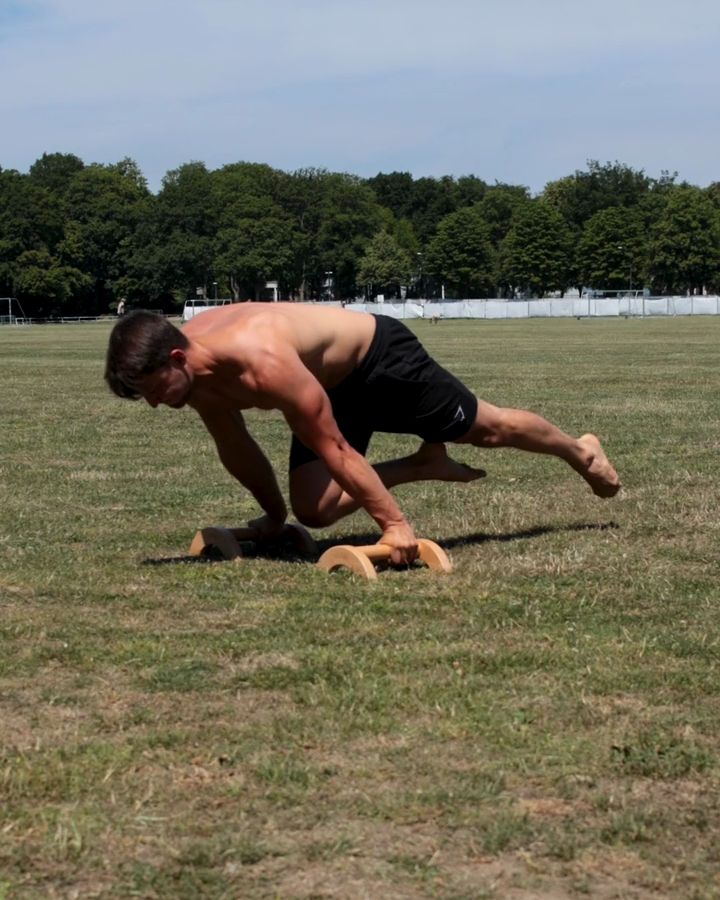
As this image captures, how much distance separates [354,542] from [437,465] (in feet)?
2.14

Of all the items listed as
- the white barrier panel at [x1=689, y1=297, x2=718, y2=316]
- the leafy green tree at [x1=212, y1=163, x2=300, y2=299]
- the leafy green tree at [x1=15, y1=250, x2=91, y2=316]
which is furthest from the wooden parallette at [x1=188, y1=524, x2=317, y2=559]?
the leafy green tree at [x1=212, y1=163, x2=300, y2=299]

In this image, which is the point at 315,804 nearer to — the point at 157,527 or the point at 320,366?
the point at 320,366

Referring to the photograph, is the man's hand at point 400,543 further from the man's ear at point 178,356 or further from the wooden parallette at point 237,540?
the man's ear at point 178,356

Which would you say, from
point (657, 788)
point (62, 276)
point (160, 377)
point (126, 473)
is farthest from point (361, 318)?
point (62, 276)

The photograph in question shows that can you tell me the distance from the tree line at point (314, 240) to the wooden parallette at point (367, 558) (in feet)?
385

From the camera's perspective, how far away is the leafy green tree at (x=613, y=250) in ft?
Result: 425

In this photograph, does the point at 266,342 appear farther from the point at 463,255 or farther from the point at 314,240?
the point at 314,240

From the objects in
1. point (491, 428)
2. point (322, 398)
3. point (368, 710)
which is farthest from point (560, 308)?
point (368, 710)

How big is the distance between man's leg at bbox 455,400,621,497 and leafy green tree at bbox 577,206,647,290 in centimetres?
12391

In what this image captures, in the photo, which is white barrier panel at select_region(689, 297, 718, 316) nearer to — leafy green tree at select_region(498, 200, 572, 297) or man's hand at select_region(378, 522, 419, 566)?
leafy green tree at select_region(498, 200, 572, 297)

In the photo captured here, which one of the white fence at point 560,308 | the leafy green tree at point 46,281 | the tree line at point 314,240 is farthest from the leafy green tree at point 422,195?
the leafy green tree at point 46,281

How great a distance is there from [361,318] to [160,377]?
133cm

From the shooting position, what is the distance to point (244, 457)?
762 centimetres

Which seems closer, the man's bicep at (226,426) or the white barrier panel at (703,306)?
the man's bicep at (226,426)
